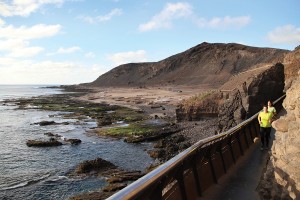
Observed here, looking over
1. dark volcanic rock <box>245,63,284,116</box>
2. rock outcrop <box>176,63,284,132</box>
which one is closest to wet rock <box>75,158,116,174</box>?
rock outcrop <box>176,63,284,132</box>

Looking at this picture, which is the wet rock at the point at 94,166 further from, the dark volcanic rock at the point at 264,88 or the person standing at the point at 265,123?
the person standing at the point at 265,123

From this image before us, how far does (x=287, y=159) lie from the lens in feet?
18.2

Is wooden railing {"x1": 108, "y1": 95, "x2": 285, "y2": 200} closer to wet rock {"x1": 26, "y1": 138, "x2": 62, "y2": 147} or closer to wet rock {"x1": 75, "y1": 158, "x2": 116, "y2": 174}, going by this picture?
wet rock {"x1": 75, "y1": 158, "x2": 116, "y2": 174}

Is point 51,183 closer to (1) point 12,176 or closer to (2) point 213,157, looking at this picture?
(1) point 12,176

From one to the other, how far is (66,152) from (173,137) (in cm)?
948

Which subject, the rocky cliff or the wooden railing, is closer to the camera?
the wooden railing

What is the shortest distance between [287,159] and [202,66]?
4777 inches

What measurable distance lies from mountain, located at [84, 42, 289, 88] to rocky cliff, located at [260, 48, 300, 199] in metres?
84.6

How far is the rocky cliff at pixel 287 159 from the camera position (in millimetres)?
5332

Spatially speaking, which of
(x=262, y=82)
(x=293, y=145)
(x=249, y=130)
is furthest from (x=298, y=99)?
(x=262, y=82)

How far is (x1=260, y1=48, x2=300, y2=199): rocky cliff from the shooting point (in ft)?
17.5

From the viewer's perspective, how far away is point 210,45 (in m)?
139

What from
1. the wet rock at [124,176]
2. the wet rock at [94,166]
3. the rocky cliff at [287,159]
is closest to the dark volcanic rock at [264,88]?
the wet rock at [124,176]

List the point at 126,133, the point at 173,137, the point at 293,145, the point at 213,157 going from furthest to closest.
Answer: the point at 126,133 → the point at 173,137 → the point at 213,157 → the point at 293,145
